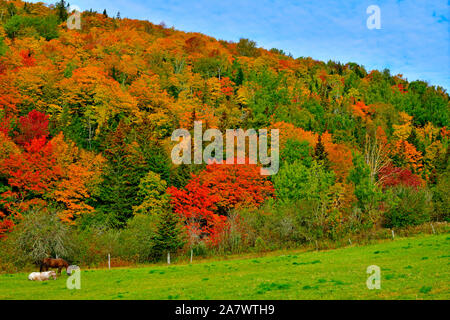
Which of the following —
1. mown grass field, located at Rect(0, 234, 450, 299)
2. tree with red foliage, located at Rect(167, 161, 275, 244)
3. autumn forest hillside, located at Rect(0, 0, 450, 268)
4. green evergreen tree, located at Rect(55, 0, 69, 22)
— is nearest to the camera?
mown grass field, located at Rect(0, 234, 450, 299)

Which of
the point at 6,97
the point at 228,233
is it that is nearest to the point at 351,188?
the point at 228,233

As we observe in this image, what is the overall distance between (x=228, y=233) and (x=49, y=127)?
4044 centimetres

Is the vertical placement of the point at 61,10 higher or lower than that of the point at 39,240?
higher

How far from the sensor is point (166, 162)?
67.1m

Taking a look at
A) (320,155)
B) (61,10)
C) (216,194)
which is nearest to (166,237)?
(216,194)

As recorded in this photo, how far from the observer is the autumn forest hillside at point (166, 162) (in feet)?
171

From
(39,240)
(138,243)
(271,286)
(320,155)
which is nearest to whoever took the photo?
(271,286)

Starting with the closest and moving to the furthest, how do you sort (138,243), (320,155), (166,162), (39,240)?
(39,240)
(138,243)
(166,162)
(320,155)

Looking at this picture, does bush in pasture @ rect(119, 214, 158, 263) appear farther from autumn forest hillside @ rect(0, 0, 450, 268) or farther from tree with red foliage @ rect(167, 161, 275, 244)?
tree with red foliage @ rect(167, 161, 275, 244)

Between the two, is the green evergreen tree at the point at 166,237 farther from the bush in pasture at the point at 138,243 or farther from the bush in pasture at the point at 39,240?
the bush in pasture at the point at 39,240

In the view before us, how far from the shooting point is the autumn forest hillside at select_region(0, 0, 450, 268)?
A: 52.1 metres

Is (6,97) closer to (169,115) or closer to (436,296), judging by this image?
(169,115)

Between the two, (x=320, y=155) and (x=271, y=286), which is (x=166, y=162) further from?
(x=271, y=286)

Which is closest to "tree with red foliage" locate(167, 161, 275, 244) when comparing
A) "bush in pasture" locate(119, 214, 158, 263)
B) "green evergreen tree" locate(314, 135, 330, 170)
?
"bush in pasture" locate(119, 214, 158, 263)
